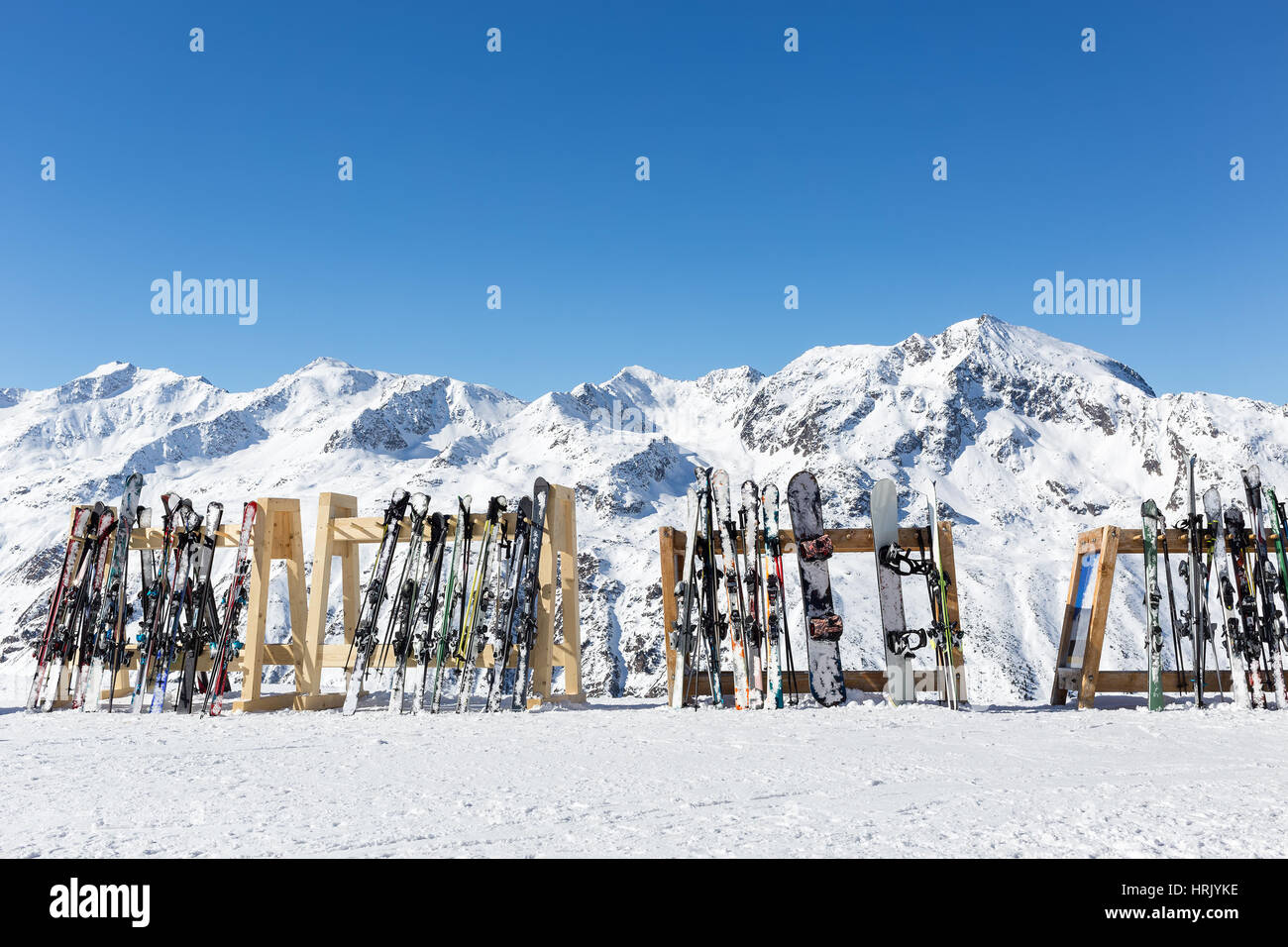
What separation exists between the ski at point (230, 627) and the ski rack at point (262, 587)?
94mm

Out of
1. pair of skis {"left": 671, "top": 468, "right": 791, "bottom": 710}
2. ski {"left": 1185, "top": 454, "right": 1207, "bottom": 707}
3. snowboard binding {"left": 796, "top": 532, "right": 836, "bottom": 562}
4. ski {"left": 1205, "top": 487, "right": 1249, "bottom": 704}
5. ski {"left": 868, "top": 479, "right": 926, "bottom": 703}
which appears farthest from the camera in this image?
snowboard binding {"left": 796, "top": 532, "right": 836, "bottom": 562}

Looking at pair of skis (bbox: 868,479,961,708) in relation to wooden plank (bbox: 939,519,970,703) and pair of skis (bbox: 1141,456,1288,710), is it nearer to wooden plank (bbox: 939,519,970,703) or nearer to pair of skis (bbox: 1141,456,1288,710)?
wooden plank (bbox: 939,519,970,703)

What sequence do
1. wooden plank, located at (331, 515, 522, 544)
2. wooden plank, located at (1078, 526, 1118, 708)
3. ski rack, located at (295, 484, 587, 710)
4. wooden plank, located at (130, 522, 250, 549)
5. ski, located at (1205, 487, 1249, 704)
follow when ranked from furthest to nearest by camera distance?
wooden plank, located at (130, 522, 250, 549)
wooden plank, located at (331, 515, 522, 544)
ski rack, located at (295, 484, 587, 710)
wooden plank, located at (1078, 526, 1118, 708)
ski, located at (1205, 487, 1249, 704)

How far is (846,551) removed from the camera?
8.06 metres

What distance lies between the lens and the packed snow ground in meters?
3.10

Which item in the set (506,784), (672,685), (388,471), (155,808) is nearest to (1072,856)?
(506,784)

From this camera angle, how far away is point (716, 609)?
8211mm

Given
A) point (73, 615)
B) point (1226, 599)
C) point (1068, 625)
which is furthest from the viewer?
point (73, 615)

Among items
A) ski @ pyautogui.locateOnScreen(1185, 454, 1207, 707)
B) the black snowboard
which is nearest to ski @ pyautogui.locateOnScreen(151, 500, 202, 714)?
the black snowboard

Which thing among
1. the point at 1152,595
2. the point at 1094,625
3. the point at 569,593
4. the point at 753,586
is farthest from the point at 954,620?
the point at 569,593

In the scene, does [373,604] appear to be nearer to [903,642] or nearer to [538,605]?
[538,605]

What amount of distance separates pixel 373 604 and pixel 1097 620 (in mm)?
6912
